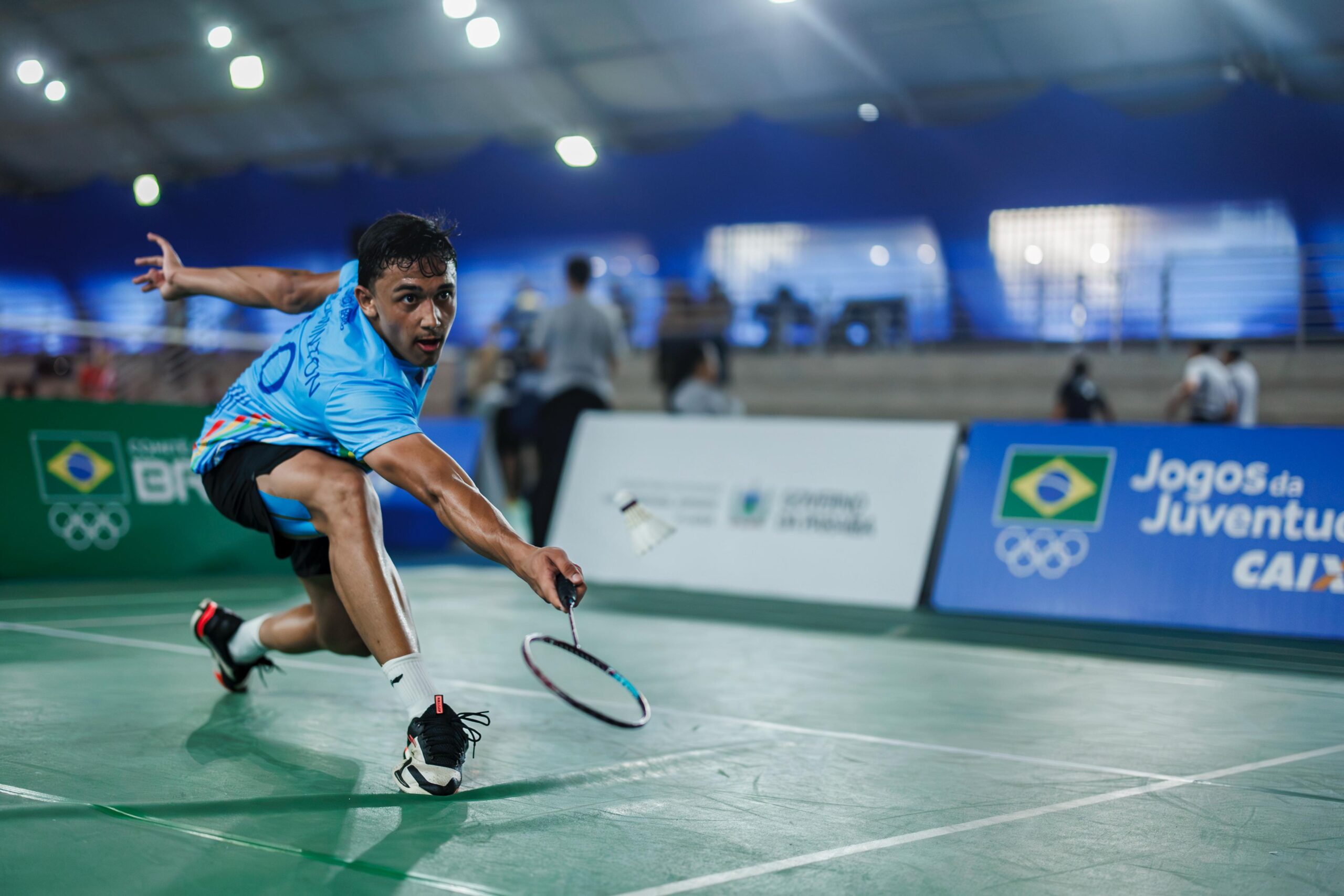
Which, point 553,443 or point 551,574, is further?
point 553,443

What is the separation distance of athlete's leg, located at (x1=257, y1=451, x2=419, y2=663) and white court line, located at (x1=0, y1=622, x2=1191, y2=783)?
53.7 inches

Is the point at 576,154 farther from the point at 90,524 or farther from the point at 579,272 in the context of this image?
the point at 90,524

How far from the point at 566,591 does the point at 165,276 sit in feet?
7.66

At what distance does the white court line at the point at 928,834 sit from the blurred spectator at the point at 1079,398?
990cm

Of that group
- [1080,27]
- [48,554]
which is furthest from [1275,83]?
[48,554]

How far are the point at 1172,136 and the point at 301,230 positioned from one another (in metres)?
16.2

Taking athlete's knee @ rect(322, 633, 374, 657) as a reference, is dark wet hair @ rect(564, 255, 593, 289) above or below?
above

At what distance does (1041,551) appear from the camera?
28.1 ft

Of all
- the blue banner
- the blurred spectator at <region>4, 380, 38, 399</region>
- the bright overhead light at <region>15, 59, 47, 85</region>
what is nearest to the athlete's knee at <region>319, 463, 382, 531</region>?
the blue banner

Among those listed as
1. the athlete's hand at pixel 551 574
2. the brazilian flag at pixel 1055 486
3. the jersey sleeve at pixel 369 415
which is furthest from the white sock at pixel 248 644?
the brazilian flag at pixel 1055 486

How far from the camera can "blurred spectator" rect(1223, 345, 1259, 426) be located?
13.8 meters

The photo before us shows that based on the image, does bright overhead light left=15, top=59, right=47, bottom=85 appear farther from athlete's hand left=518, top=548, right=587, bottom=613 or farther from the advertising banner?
athlete's hand left=518, top=548, right=587, bottom=613

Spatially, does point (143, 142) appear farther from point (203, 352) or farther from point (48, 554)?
point (48, 554)

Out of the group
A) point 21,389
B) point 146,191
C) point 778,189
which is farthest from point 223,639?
point 146,191
